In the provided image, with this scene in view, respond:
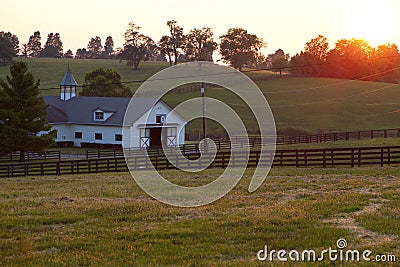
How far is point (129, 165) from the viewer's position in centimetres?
3388

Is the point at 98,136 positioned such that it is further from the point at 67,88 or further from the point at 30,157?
the point at 30,157

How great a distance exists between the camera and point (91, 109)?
63.4m

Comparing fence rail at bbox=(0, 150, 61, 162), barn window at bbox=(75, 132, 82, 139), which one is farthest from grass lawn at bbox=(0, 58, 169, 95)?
fence rail at bbox=(0, 150, 61, 162)

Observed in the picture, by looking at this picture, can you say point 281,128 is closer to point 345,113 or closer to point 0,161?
point 345,113

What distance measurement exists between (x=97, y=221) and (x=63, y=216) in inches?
48.7

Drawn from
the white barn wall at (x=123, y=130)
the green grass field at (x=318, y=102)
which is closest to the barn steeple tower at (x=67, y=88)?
the white barn wall at (x=123, y=130)

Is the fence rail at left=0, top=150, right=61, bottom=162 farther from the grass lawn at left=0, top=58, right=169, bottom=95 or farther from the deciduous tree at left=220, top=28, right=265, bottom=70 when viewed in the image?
the deciduous tree at left=220, top=28, right=265, bottom=70

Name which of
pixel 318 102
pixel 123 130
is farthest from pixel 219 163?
pixel 318 102

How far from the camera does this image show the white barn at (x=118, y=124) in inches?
2293

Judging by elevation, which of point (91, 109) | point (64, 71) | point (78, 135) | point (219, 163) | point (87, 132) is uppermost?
point (64, 71)

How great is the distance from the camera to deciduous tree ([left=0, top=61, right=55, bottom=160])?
44.1 metres

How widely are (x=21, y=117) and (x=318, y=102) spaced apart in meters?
62.9

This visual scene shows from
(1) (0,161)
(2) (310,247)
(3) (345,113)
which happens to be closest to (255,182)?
(2) (310,247)

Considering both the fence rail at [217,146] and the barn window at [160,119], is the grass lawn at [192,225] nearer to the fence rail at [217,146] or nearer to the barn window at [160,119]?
the fence rail at [217,146]
